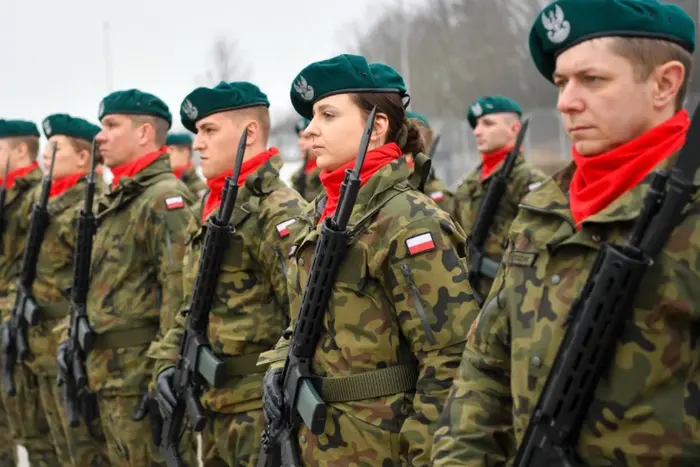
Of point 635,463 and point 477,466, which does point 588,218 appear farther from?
point 477,466

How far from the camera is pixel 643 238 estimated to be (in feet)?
5.25

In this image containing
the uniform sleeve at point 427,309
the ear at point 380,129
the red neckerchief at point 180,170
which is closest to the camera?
the uniform sleeve at point 427,309

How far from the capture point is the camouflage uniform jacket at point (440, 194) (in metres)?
6.99

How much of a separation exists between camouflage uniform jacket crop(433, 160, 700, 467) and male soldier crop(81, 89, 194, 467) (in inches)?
99.4

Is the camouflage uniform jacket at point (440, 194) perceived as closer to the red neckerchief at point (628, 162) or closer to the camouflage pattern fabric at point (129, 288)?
the camouflage pattern fabric at point (129, 288)

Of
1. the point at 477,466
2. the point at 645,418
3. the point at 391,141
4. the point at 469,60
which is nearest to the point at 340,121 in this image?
the point at 391,141

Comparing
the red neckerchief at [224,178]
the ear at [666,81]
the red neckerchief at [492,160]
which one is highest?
the ear at [666,81]

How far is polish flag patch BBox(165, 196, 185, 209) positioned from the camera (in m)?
4.35

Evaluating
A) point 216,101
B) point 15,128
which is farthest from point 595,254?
point 15,128

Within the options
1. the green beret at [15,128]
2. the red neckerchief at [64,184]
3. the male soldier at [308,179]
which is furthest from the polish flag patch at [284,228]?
the male soldier at [308,179]

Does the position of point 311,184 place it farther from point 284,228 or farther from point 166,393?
point 284,228

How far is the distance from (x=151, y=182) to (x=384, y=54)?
23.5 meters

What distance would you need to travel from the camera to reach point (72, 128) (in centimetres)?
563

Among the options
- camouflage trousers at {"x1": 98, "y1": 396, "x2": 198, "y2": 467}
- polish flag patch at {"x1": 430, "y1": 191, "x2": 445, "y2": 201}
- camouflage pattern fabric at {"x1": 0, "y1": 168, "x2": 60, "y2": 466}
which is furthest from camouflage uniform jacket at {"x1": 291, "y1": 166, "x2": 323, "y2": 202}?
camouflage trousers at {"x1": 98, "y1": 396, "x2": 198, "y2": 467}
